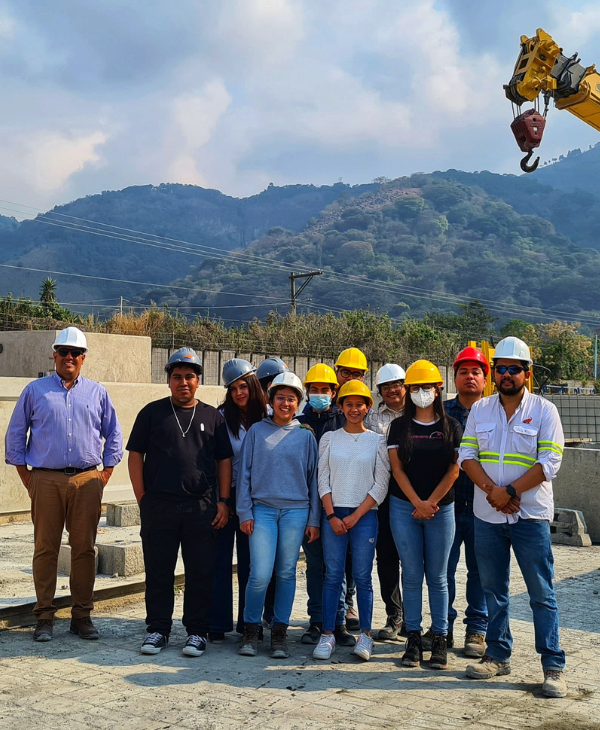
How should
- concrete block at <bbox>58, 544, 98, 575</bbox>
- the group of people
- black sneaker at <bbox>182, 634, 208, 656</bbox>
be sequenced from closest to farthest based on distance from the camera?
the group of people → black sneaker at <bbox>182, 634, 208, 656</bbox> → concrete block at <bbox>58, 544, 98, 575</bbox>

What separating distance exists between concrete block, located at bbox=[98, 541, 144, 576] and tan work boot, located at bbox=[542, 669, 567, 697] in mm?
3731

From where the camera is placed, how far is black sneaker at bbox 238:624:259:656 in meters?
5.27

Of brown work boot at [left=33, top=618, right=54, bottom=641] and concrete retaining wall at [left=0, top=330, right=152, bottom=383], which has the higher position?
concrete retaining wall at [left=0, top=330, right=152, bottom=383]

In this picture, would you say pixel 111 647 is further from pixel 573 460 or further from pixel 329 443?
pixel 573 460

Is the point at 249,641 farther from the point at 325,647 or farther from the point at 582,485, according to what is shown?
the point at 582,485

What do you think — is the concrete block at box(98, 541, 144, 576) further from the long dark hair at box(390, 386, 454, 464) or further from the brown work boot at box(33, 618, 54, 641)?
the long dark hair at box(390, 386, 454, 464)

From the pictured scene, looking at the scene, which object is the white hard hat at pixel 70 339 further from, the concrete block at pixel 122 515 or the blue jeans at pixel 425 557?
the concrete block at pixel 122 515

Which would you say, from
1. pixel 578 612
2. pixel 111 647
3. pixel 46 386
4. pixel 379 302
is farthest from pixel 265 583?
pixel 379 302

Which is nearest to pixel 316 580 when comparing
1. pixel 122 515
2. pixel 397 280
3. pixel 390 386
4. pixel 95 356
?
pixel 390 386

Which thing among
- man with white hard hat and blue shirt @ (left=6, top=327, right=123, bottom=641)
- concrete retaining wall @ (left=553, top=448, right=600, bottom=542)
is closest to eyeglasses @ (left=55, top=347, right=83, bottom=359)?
man with white hard hat and blue shirt @ (left=6, top=327, right=123, bottom=641)

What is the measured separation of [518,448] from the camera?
16.0ft

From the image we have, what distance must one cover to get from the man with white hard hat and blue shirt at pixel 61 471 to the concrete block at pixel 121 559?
127cm

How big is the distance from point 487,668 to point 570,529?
5.80 metres

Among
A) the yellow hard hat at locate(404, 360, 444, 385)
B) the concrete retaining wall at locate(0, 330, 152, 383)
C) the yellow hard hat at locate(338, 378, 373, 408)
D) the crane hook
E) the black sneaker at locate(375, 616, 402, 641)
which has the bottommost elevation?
the black sneaker at locate(375, 616, 402, 641)
